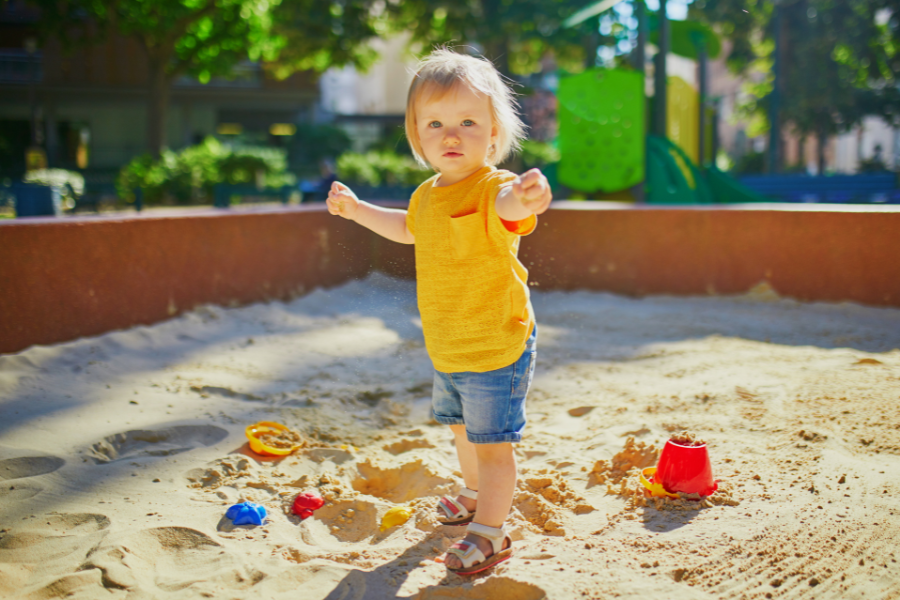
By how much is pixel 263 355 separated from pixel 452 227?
260cm

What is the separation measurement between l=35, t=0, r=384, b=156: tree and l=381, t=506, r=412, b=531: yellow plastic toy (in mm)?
16391

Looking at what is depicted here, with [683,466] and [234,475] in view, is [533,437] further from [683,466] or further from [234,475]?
[234,475]

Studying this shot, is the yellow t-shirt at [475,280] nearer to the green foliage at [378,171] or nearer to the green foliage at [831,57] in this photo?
the green foliage at [378,171]

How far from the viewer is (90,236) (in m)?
4.16

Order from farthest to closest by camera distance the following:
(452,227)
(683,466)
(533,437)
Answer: (533,437)
(683,466)
(452,227)

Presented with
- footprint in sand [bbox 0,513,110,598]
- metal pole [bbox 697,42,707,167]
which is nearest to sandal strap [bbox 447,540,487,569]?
footprint in sand [bbox 0,513,110,598]

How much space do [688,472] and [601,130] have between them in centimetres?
726

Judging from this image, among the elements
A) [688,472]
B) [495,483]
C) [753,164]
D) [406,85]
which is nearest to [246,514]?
[495,483]

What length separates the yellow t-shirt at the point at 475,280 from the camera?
1.89 m

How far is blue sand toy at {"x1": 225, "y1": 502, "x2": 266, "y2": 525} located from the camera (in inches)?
85.3

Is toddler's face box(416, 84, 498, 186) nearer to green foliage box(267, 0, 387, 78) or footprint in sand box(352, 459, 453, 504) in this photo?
footprint in sand box(352, 459, 453, 504)

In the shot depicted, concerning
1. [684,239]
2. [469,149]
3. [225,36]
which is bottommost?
[684,239]

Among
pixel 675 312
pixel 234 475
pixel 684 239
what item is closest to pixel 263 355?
pixel 234 475

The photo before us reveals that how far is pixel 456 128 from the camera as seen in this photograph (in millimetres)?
1917
